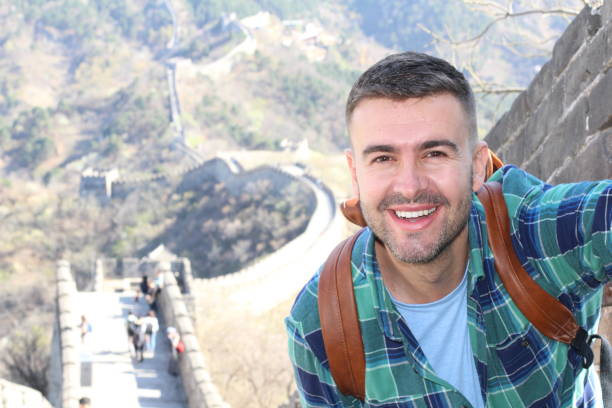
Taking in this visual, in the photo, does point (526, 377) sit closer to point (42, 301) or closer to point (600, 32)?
point (600, 32)

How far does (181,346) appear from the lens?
489 inches

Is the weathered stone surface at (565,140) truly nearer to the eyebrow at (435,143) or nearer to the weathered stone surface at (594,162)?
the weathered stone surface at (594,162)

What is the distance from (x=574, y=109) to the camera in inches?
114

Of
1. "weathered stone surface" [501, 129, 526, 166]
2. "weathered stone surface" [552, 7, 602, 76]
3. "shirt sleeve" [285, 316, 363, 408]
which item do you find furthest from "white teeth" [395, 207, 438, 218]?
"weathered stone surface" [501, 129, 526, 166]

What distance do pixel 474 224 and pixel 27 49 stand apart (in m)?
98.6

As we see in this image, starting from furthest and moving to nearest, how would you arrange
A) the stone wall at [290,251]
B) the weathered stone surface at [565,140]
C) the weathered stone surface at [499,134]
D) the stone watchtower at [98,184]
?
the stone watchtower at [98,184] < the stone wall at [290,251] < the weathered stone surface at [499,134] < the weathered stone surface at [565,140]

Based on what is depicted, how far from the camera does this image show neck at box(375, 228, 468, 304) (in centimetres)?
191

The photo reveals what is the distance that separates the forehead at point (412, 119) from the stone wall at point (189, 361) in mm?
9070

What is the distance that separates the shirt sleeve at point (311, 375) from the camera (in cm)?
183

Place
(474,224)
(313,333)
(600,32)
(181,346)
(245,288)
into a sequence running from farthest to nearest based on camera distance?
(245,288), (181,346), (600,32), (474,224), (313,333)

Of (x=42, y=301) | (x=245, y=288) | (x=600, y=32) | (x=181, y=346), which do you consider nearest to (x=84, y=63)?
(x=42, y=301)

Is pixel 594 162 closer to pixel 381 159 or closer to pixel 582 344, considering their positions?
pixel 582 344

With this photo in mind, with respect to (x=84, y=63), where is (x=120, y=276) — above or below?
below

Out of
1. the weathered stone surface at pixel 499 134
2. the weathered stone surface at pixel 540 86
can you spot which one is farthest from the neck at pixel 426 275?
the weathered stone surface at pixel 499 134
